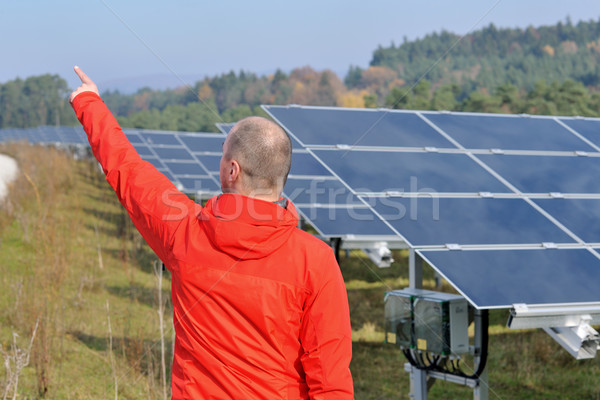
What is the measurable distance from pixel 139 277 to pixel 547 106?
25.6 metres

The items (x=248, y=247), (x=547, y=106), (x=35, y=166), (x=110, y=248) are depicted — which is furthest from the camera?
(x=547, y=106)

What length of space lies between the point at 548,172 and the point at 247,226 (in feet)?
17.5

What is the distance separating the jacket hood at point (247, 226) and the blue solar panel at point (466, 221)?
2992mm

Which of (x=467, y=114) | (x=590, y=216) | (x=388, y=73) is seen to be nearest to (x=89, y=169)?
(x=467, y=114)

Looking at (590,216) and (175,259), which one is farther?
(590,216)

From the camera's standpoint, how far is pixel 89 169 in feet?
112

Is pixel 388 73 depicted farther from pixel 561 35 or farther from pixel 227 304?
pixel 227 304

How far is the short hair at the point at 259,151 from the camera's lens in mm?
2521

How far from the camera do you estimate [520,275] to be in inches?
206

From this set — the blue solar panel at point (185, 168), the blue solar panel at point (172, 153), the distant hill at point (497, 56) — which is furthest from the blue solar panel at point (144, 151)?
the distant hill at point (497, 56)

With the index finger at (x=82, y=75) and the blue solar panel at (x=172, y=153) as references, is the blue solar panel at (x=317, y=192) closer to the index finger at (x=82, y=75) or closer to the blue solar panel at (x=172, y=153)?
the index finger at (x=82, y=75)

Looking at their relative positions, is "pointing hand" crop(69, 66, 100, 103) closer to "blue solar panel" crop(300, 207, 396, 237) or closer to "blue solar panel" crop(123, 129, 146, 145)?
"blue solar panel" crop(300, 207, 396, 237)

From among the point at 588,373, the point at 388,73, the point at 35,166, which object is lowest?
the point at 588,373

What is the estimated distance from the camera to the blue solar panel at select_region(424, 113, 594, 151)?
25.3ft
